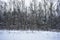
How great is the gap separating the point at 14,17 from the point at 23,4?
7.55 feet

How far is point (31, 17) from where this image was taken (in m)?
21.1

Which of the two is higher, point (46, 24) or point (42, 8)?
point (42, 8)

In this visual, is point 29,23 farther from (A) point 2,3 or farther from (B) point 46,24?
(A) point 2,3

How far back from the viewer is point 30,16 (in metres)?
21.3

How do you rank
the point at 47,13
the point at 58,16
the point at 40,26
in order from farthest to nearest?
the point at 47,13, the point at 40,26, the point at 58,16

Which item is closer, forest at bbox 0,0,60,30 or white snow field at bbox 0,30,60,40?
white snow field at bbox 0,30,60,40

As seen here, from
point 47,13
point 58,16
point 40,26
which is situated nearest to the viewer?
point 58,16

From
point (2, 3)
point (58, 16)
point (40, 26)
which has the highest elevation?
point (2, 3)

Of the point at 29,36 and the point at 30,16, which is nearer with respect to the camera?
the point at 29,36

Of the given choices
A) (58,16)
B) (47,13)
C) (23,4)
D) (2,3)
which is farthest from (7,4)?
(58,16)

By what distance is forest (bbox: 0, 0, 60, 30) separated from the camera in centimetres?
2032

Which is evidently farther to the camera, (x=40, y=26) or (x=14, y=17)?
(x=14, y=17)

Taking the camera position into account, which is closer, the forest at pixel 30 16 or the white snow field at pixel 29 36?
the white snow field at pixel 29 36

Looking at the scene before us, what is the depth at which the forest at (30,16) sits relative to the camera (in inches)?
800
